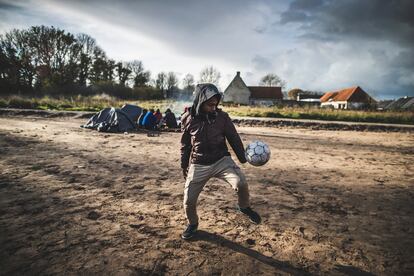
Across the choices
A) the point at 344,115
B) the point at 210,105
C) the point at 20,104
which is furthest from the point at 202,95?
the point at 20,104

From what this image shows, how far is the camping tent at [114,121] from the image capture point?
41.4ft

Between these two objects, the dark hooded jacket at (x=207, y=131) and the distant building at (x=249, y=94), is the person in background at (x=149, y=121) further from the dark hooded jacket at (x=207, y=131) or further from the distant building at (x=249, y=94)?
the distant building at (x=249, y=94)

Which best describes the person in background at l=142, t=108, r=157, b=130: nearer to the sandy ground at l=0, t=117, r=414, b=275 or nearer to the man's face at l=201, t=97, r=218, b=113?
the sandy ground at l=0, t=117, r=414, b=275

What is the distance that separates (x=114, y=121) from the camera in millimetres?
12906

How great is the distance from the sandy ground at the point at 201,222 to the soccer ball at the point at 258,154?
2.74 ft

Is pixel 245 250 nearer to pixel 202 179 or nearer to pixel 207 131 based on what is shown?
pixel 202 179

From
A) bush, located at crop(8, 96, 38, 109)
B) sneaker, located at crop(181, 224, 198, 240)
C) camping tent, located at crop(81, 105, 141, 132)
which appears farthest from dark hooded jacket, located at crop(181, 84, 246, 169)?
bush, located at crop(8, 96, 38, 109)

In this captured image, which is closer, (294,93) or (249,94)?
(249,94)

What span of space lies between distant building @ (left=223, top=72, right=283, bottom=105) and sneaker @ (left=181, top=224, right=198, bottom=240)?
5099 cm

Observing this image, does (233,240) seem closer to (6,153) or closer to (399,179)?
(399,179)

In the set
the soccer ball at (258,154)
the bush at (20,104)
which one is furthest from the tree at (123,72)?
the soccer ball at (258,154)

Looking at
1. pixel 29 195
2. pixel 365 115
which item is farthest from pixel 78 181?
pixel 365 115

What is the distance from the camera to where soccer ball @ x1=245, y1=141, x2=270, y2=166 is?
3.48m

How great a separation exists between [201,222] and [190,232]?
0.44 meters
